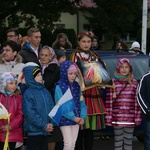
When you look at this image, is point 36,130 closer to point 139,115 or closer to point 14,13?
point 139,115

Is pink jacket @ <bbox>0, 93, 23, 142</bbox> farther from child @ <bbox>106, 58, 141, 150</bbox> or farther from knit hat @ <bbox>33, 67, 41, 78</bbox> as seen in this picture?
child @ <bbox>106, 58, 141, 150</bbox>

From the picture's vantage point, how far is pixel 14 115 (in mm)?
5188

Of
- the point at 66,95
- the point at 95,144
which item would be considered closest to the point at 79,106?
the point at 66,95

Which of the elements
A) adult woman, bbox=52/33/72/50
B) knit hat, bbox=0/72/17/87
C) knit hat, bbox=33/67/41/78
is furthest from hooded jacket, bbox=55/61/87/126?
adult woman, bbox=52/33/72/50

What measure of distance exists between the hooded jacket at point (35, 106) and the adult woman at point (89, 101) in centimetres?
78

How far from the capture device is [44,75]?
18.9ft

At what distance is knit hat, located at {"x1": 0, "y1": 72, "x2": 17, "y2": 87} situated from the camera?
5.20m

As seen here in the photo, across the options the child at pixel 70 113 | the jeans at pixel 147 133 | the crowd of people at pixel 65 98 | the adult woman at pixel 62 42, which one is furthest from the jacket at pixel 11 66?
the adult woman at pixel 62 42

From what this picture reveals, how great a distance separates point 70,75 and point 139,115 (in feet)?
3.93

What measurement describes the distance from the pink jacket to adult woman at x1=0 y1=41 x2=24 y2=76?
532mm

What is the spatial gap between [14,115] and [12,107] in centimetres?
10

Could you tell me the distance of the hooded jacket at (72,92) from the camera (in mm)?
5504

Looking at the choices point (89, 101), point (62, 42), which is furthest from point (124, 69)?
point (62, 42)

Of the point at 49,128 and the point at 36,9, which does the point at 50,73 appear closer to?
the point at 49,128
